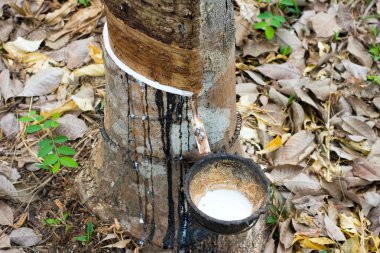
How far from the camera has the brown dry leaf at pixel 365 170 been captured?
2361 millimetres

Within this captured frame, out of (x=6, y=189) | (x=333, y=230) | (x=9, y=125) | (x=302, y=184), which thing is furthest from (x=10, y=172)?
(x=333, y=230)

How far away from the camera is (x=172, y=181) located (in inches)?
78.0

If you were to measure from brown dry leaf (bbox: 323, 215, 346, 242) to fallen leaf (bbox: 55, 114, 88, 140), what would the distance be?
1.09 meters

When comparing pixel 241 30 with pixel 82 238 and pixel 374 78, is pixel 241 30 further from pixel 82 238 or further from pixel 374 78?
pixel 82 238

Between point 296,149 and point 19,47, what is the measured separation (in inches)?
57.0

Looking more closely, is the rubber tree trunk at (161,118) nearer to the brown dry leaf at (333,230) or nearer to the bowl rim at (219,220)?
the bowl rim at (219,220)

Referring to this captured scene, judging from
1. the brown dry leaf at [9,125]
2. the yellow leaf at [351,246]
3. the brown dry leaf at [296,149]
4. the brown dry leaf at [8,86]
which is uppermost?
the brown dry leaf at [8,86]

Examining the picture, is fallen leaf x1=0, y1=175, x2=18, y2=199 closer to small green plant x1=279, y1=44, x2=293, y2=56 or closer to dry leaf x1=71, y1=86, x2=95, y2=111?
dry leaf x1=71, y1=86, x2=95, y2=111

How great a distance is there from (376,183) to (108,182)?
3.63ft

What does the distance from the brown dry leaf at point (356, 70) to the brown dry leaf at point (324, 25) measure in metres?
0.22

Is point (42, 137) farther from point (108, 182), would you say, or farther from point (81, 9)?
point (81, 9)

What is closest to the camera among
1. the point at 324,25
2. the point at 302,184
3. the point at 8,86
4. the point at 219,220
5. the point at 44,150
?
the point at 219,220

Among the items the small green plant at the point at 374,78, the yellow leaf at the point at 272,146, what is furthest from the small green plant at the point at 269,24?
the yellow leaf at the point at 272,146

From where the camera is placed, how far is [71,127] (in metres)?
2.49
